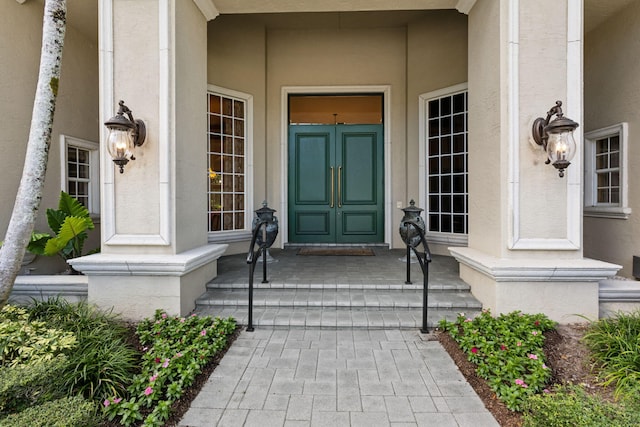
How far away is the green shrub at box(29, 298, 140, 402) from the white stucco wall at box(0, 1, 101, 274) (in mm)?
1874

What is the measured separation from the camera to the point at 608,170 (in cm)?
491

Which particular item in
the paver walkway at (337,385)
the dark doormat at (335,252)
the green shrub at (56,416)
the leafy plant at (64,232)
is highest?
the leafy plant at (64,232)

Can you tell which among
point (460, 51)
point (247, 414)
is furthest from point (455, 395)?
point (460, 51)

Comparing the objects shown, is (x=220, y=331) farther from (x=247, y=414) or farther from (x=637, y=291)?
(x=637, y=291)

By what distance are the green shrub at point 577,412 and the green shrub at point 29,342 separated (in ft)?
10.3

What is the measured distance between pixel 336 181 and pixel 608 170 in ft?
14.0

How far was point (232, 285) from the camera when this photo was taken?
158 inches

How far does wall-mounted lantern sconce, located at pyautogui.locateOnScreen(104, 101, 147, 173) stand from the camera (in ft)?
10.5

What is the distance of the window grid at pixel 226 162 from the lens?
236 inches

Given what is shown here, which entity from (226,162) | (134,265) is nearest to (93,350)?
(134,265)

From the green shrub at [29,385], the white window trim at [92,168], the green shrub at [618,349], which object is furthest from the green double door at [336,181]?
the green shrub at [29,385]

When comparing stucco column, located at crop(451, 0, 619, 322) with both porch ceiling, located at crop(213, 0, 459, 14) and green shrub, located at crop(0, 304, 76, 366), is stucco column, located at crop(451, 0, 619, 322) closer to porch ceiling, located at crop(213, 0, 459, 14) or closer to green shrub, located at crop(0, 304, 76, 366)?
porch ceiling, located at crop(213, 0, 459, 14)

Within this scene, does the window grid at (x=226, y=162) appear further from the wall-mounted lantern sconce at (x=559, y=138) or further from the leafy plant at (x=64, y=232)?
the wall-mounted lantern sconce at (x=559, y=138)

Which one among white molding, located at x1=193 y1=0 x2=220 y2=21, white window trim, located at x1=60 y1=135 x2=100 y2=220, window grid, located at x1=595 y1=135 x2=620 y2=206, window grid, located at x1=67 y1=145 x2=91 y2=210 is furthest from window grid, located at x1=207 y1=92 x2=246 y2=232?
window grid, located at x1=595 y1=135 x2=620 y2=206
